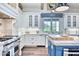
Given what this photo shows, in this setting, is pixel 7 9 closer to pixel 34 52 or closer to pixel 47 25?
pixel 34 52

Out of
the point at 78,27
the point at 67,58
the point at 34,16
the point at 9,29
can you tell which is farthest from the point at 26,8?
the point at 67,58

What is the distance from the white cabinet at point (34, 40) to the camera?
9.25 meters

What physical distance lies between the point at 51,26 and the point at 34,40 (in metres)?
1.46

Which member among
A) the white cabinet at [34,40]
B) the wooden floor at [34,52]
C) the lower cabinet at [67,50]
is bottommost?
the wooden floor at [34,52]

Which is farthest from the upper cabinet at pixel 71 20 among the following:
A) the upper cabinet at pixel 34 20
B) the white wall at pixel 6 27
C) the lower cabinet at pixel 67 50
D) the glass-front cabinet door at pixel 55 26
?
the lower cabinet at pixel 67 50

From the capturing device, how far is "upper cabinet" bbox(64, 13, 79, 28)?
963cm

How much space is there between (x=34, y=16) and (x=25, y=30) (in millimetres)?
1021

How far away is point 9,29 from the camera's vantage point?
6.04 meters

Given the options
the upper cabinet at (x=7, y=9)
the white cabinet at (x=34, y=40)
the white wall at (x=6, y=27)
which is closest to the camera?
the upper cabinet at (x=7, y=9)

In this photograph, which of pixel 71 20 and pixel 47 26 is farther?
pixel 47 26

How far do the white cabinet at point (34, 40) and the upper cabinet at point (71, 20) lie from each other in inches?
66.7

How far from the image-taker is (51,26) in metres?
9.90

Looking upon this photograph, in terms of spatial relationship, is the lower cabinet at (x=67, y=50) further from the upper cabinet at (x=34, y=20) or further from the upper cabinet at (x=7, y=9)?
the upper cabinet at (x=34, y=20)

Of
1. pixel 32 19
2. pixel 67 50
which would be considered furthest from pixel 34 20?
pixel 67 50
